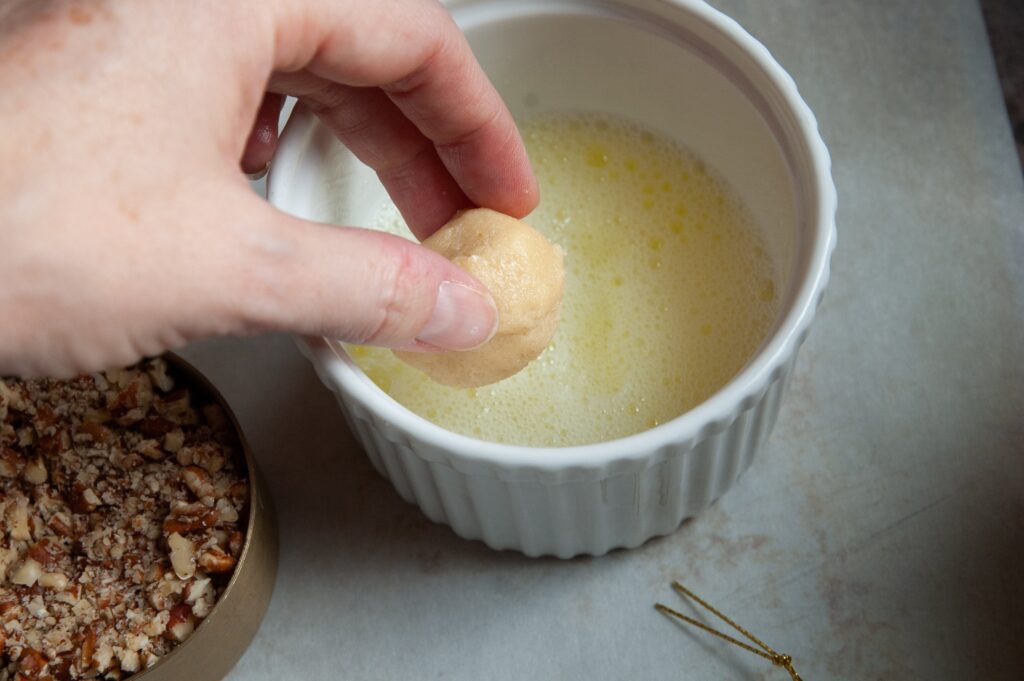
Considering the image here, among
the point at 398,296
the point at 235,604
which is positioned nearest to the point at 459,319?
the point at 398,296

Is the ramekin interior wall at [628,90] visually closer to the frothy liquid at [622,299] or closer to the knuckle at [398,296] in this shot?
the frothy liquid at [622,299]

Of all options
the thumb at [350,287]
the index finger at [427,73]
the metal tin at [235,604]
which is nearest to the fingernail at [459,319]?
the thumb at [350,287]

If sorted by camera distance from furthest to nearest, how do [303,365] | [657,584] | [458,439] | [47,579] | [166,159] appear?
[303,365]
[657,584]
[47,579]
[458,439]
[166,159]

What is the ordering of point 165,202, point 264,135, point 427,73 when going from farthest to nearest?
point 264,135, point 427,73, point 165,202

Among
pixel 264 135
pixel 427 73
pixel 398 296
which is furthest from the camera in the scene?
pixel 264 135

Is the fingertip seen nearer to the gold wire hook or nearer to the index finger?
the index finger

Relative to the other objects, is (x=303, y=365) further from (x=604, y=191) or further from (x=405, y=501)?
(x=604, y=191)

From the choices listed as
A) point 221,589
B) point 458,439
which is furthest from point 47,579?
point 458,439

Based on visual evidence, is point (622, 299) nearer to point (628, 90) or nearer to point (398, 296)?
point (628, 90)
